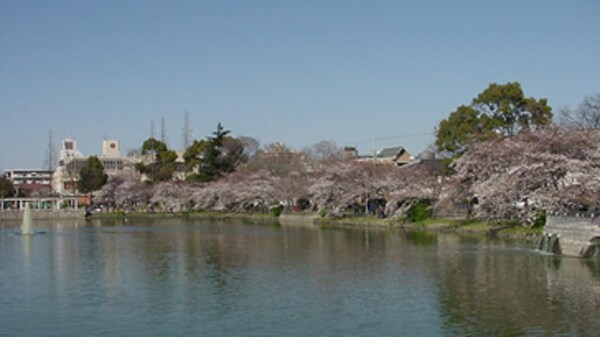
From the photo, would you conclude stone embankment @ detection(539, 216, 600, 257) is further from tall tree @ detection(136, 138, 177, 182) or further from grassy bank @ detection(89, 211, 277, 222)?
tall tree @ detection(136, 138, 177, 182)

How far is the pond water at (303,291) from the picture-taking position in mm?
17953

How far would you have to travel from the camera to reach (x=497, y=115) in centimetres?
5303

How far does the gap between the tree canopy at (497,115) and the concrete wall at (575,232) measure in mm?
21065

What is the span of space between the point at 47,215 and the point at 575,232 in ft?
222

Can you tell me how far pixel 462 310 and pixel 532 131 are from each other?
84.8ft

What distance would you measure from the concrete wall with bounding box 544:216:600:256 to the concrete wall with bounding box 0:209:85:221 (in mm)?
63364

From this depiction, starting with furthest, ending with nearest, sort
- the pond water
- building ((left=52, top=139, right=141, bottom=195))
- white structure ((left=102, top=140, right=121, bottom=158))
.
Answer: white structure ((left=102, top=140, right=121, bottom=158))
building ((left=52, top=139, right=141, bottom=195))
the pond water

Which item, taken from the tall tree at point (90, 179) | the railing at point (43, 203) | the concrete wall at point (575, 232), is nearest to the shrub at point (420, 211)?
the concrete wall at point (575, 232)

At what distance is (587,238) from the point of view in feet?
96.2

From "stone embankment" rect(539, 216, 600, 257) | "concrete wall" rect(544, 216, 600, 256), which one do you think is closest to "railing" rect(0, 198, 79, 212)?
"stone embankment" rect(539, 216, 600, 257)

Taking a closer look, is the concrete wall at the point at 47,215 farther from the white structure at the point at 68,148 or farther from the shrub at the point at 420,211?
the white structure at the point at 68,148

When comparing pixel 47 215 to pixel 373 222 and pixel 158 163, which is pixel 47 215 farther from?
pixel 373 222

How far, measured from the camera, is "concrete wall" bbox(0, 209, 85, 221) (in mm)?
83625

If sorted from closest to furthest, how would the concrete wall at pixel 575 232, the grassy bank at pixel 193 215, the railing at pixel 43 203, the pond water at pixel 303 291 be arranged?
the pond water at pixel 303 291 → the concrete wall at pixel 575 232 → the grassy bank at pixel 193 215 → the railing at pixel 43 203
